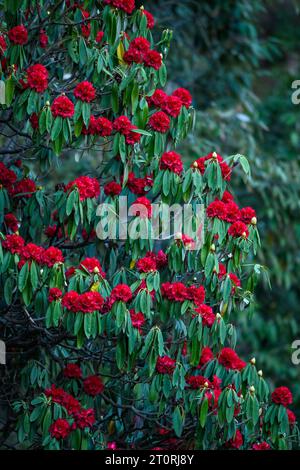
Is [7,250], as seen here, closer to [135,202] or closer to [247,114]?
[135,202]

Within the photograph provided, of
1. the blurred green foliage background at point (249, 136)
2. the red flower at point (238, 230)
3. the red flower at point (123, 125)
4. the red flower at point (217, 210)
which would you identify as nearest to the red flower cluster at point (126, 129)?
the red flower at point (123, 125)

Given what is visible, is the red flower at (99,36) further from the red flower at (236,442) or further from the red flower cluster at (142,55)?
the red flower at (236,442)

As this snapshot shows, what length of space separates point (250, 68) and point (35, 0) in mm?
3207

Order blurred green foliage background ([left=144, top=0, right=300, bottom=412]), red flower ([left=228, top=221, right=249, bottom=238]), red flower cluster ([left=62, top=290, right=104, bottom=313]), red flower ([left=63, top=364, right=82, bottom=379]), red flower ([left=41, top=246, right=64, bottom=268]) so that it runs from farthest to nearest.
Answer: blurred green foliage background ([left=144, top=0, right=300, bottom=412]) → red flower ([left=63, top=364, right=82, bottom=379]) → red flower ([left=228, top=221, right=249, bottom=238]) → red flower ([left=41, top=246, right=64, bottom=268]) → red flower cluster ([left=62, top=290, right=104, bottom=313])

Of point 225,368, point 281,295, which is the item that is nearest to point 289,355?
point 281,295

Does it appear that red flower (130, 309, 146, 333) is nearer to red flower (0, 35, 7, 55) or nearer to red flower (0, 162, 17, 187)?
red flower (0, 162, 17, 187)

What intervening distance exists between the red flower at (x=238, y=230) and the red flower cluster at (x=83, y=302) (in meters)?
0.54

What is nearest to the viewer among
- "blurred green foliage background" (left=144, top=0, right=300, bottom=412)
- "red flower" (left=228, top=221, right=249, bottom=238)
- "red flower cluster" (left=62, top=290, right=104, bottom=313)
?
"red flower cluster" (left=62, top=290, right=104, bottom=313)

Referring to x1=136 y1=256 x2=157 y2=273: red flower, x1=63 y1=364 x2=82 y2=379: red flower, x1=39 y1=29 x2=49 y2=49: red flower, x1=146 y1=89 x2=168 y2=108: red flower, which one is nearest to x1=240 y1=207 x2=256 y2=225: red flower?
x1=136 y1=256 x2=157 y2=273: red flower

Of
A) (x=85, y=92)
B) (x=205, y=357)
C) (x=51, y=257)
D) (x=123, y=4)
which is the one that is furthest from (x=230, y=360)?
(x=123, y=4)

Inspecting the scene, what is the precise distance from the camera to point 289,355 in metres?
6.14

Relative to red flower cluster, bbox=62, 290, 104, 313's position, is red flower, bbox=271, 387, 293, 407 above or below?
below

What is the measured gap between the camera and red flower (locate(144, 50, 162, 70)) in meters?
3.05

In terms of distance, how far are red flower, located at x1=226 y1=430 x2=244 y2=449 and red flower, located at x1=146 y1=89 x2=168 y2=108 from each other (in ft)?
4.16
